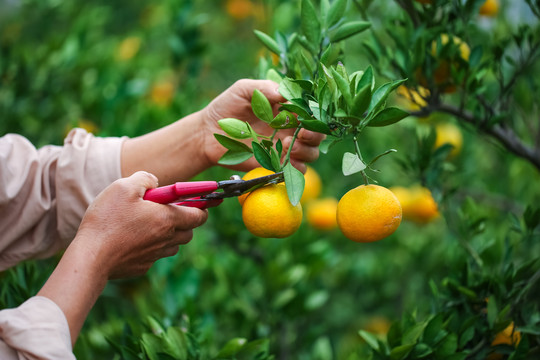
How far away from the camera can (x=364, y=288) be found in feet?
6.70

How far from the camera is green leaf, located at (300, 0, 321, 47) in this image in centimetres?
100

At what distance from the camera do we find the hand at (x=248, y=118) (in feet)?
3.36

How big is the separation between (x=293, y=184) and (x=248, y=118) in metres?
0.36


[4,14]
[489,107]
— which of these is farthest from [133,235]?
[4,14]

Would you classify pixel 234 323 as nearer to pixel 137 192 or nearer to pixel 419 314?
pixel 419 314

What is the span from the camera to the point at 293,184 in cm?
82

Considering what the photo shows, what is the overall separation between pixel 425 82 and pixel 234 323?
0.90 m

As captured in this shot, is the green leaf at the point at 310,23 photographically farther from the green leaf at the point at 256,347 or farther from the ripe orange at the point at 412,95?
the green leaf at the point at 256,347

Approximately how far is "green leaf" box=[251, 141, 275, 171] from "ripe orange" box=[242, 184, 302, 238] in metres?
0.05

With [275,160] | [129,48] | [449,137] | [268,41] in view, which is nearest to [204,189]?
[275,160]

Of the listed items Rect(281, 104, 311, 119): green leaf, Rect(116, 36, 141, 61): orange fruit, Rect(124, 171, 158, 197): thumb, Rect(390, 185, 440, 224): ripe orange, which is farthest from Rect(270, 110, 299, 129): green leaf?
Rect(116, 36, 141, 61): orange fruit

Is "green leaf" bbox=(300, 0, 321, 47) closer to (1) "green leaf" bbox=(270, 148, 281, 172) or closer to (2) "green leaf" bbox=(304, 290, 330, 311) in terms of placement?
(1) "green leaf" bbox=(270, 148, 281, 172)

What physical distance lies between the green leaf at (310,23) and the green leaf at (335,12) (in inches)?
0.9

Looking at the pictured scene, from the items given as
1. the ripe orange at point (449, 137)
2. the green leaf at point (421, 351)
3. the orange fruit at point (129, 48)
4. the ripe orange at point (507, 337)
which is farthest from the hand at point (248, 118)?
the orange fruit at point (129, 48)
